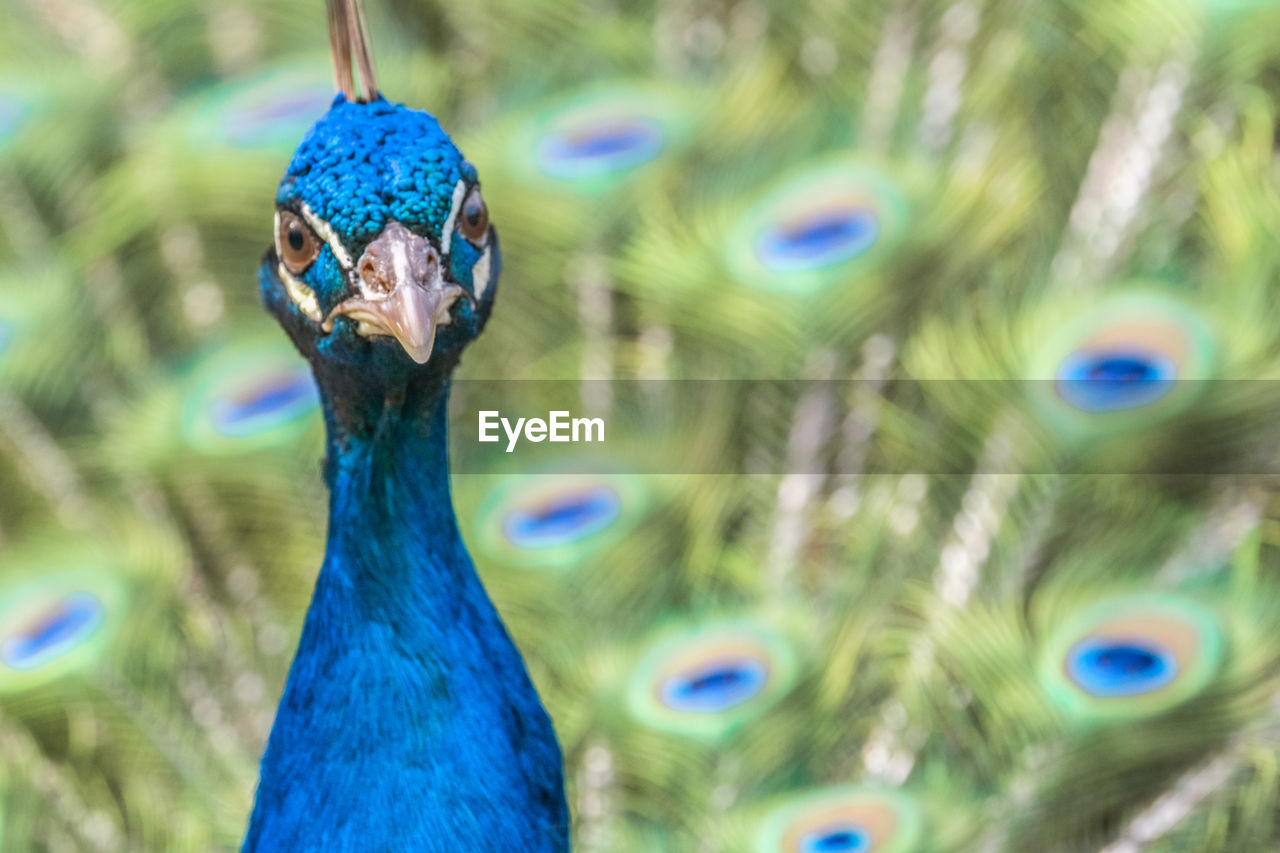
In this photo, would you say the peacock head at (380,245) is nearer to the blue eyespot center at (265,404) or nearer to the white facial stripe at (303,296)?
the white facial stripe at (303,296)

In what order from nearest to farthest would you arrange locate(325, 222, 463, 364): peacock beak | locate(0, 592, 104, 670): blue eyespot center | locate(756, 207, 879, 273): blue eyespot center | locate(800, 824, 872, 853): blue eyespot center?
locate(325, 222, 463, 364): peacock beak → locate(800, 824, 872, 853): blue eyespot center → locate(0, 592, 104, 670): blue eyespot center → locate(756, 207, 879, 273): blue eyespot center

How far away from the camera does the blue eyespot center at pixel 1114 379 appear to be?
1.31 metres

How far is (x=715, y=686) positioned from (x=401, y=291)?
67 cm

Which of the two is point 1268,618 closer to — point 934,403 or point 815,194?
point 934,403

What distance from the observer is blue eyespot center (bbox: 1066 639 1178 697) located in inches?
47.8

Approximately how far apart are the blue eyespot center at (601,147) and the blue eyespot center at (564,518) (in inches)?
12.4

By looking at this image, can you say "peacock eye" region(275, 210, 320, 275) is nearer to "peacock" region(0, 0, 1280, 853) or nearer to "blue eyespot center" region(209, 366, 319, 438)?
"peacock" region(0, 0, 1280, 853)

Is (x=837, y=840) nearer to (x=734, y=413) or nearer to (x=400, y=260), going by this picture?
(x=734, y=413)

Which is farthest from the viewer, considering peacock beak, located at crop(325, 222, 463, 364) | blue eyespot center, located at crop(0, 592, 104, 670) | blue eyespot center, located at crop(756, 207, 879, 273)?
blue eyespot center, located at crop(756, 207, 879, 273)

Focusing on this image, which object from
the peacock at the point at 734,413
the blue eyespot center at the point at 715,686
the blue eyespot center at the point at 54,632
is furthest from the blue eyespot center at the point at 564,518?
the blue eyespot center at the point at 54,632

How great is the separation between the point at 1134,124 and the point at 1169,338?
0.22 meters

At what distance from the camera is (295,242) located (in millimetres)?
755

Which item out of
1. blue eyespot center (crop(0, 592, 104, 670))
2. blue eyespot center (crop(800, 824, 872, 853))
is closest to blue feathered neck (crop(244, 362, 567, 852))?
blue eyespot center (crop(800, 824, 872, 853))

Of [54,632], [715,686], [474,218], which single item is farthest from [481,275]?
[54,632]
